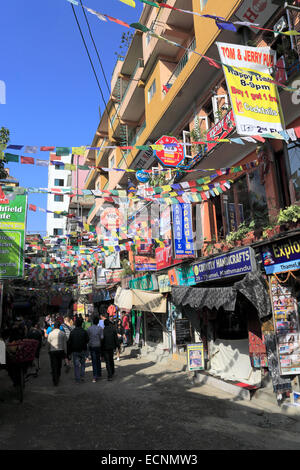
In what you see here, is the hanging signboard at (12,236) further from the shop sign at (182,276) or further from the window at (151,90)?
the window at (151,90)

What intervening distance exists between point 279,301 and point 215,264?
9.70ft

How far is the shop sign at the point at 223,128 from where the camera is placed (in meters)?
10.3

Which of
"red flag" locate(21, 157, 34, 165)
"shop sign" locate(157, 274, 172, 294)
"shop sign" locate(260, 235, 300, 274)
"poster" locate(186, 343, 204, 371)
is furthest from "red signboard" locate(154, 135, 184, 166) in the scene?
"poster" locate(186, 343, 204, 371)

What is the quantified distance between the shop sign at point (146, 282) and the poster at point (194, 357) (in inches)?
240

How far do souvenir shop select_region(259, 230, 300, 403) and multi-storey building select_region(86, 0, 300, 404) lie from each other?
213mm

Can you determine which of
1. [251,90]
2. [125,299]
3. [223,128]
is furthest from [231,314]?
[251,90]

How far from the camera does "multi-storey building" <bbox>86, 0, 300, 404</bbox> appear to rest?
8.84 m

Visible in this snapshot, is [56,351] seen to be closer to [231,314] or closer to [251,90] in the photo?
[231,314]

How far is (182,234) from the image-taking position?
1260 centimetres

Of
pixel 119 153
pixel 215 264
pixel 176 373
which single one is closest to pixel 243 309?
pixel 215 264

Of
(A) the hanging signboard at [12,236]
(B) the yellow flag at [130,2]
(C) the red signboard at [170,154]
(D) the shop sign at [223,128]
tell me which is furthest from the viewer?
(C) the red signboard at [170,154]

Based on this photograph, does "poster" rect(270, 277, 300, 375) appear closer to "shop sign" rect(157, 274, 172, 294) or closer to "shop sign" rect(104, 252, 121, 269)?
"shop sign" rect(157, 274, 172, 294)

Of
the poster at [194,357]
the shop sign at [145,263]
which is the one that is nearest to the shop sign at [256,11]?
the poster at [194,357]

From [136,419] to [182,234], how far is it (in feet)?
23.7
